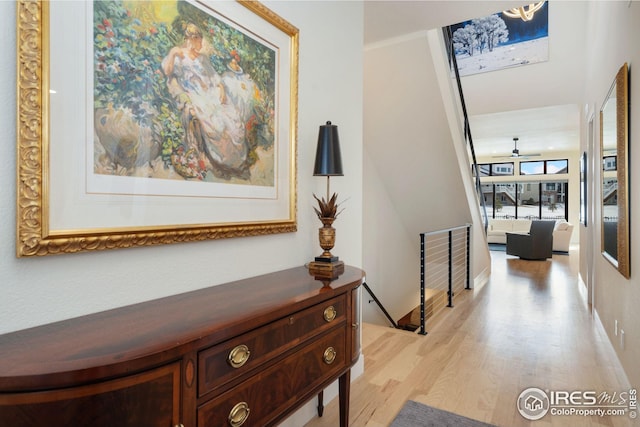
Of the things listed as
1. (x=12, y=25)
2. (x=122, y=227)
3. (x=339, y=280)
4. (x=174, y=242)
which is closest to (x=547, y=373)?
(x=339, y=280)

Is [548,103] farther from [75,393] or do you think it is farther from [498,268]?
[75,393]

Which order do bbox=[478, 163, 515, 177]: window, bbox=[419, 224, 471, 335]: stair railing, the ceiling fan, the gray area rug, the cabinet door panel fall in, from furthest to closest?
1. bbox=[478, 163, 515, 177]: window
2. the ceiling fan
3. bbox=[419, 224, 471, 335]: stair railing
4. the gray area rug
5. the cabinet door panel

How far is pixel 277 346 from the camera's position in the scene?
1267 millimetres

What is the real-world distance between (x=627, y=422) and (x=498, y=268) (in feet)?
17.6

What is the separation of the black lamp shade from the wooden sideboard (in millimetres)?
590

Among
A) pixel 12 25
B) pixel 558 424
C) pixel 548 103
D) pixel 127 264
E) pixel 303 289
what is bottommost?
pixel 558 424

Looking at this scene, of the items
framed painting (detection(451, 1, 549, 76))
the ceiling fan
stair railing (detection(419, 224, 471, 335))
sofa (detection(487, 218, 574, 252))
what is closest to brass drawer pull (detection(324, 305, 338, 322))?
stair railing (detection(419, 224, 471, 335))

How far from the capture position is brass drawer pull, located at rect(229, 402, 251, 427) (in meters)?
1.12

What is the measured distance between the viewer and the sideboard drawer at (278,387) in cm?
108

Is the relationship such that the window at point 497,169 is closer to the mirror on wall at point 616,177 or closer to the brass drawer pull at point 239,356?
the mirror on wall at point 616,177

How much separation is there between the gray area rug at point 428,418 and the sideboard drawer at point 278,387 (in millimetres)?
736

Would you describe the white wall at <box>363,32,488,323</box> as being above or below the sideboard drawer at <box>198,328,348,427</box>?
above

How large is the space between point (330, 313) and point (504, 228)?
11.3 m

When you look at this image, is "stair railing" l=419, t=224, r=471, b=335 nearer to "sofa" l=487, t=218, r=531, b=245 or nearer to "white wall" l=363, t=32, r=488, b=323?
"white wall" l=363, t=32, r=488, b=323
